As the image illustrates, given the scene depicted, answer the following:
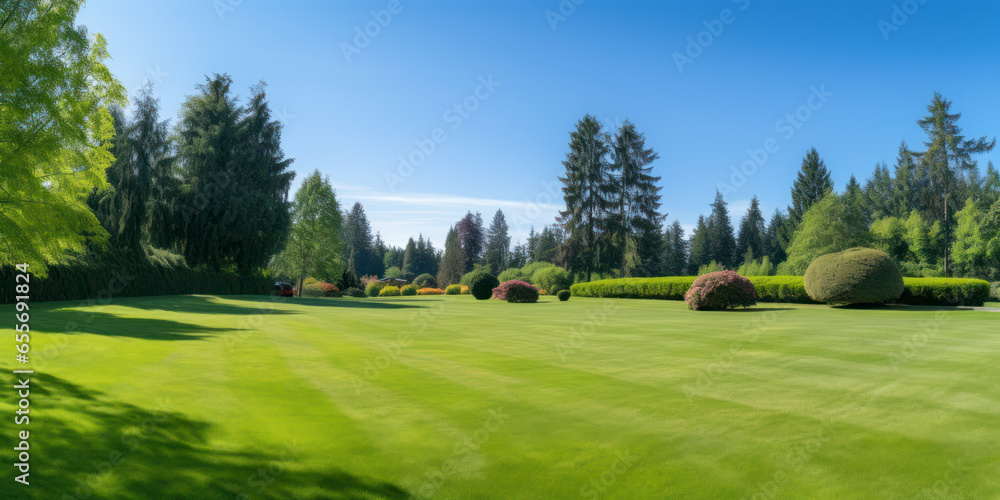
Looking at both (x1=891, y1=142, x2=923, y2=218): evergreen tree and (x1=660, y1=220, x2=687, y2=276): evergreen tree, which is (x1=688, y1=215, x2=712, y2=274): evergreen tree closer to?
(x1=660, y1=220, x2=687, y2=276): evergreen tree

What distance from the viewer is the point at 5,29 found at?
10836mm

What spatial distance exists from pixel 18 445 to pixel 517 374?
4.73 metres

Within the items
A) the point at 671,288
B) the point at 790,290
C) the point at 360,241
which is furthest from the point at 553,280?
the point at 360,241

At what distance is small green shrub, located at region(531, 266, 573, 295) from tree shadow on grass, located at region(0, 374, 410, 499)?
118ft

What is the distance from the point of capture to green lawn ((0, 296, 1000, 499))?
10.8 feet

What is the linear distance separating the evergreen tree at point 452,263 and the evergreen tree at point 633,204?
32.6m

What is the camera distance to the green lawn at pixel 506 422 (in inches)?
130

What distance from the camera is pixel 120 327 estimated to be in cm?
1044

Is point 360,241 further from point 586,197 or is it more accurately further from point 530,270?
point 586,197

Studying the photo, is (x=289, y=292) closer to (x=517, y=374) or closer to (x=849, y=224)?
(x=517, y=374)

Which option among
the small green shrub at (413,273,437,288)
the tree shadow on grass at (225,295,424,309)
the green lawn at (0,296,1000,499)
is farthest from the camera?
the small green shrub at (413,273,437,288)

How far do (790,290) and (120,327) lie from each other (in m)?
25.0

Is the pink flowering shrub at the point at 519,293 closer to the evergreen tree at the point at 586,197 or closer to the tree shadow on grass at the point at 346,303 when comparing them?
the tree shadow on grass at the point at 346,303

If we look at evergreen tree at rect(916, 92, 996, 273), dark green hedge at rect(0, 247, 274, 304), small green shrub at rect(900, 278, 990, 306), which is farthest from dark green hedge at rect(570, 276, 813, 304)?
evergreen tree at rect(916, 92, 996, 273)
